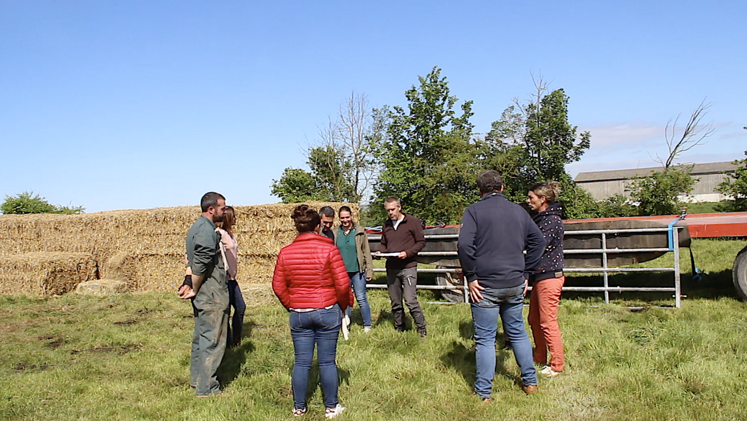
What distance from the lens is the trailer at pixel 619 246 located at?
27.0 feet

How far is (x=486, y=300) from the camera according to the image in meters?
4.54

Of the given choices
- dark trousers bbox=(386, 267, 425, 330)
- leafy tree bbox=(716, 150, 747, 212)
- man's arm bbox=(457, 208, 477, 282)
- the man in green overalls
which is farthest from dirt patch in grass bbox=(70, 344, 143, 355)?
leafy tree bbox=(716, 150, 747, 212)

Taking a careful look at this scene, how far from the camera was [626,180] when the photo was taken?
60.3 m

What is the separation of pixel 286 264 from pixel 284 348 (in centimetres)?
289

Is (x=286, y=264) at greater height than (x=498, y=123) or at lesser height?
lesser

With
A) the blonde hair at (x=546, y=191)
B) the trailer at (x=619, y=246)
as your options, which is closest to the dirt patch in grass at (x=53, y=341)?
the trailer at (x=619, y=246)

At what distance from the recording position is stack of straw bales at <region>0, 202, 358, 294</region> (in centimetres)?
1144

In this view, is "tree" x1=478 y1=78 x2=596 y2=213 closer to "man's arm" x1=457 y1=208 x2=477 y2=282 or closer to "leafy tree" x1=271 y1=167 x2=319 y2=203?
"leafy tree" x1=271 y1=167 x2=319 y2=203

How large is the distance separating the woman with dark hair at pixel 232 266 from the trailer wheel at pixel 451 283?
14.1 ft

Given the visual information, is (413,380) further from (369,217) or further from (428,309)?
(369,217)

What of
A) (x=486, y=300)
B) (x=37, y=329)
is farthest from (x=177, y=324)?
(x=486, y=300)

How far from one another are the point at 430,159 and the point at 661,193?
12300mm

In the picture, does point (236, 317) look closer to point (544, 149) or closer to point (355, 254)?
→ point (355, 254)

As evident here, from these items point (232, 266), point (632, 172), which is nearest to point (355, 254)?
point (232, 266)
